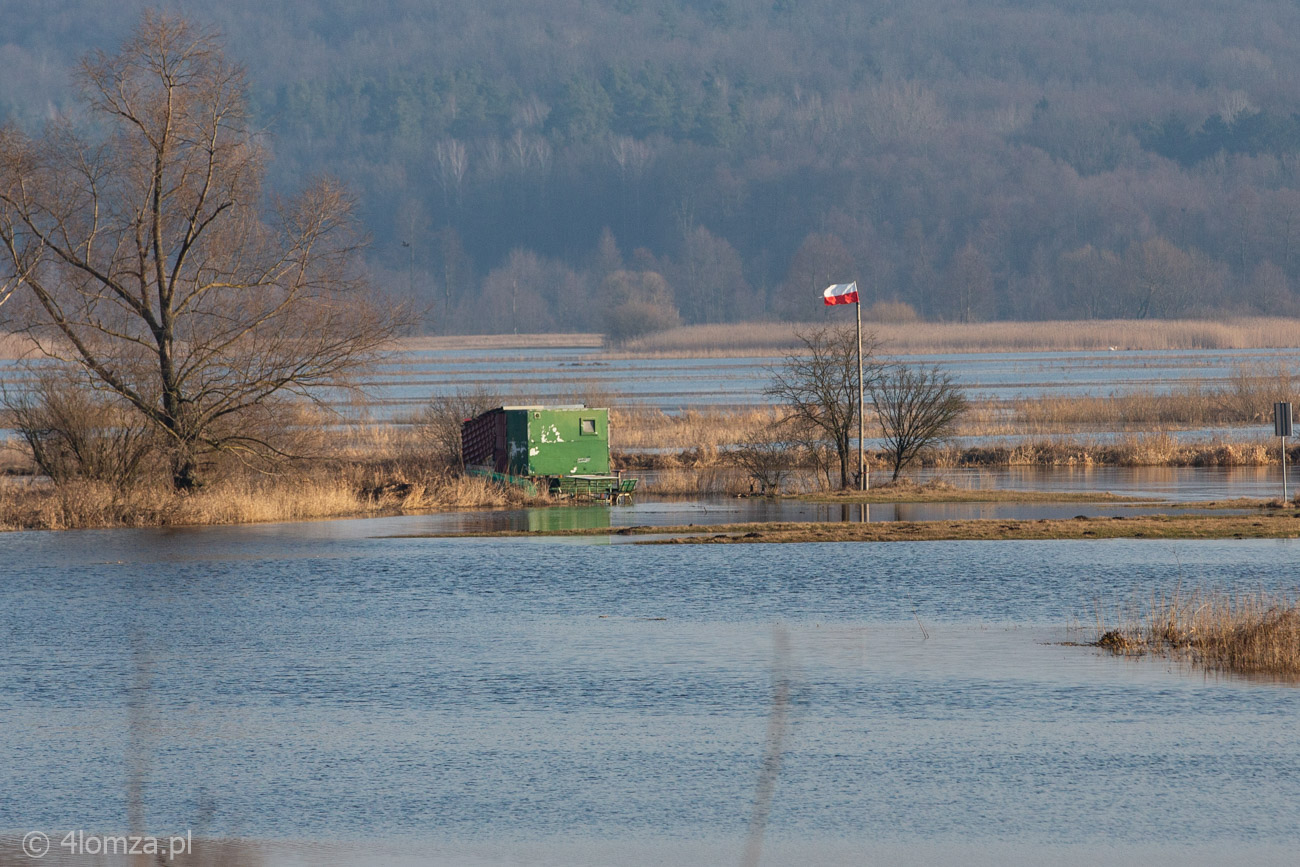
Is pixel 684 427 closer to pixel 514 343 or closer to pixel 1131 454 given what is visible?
pixel 1131 454

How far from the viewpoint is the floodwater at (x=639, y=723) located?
11.7 meters

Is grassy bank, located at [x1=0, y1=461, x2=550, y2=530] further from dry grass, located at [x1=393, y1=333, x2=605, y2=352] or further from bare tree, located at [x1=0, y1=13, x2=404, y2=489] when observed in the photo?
dry grass, located at [x1=393, y1=333, x2=605, y2=352]

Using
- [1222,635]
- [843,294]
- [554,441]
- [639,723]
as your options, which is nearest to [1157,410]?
[843,294]

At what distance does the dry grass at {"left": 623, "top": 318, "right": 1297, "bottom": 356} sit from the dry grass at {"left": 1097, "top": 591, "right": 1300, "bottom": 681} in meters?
106

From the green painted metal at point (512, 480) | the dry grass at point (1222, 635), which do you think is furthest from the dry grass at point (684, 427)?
the dry grass at point (1222, 635)

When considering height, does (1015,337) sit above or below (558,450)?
above

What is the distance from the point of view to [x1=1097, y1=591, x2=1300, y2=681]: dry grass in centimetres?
1784

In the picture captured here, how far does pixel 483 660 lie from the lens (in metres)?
18.8

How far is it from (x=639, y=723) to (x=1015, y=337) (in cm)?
12580

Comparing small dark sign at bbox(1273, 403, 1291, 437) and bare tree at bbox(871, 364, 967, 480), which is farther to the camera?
bare tree at bbox(871, 364, 967, 480)

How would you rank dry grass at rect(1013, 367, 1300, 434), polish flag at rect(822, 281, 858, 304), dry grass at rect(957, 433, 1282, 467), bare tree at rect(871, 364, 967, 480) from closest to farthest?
polish flag at rect(822, 281, 858, 304), bare tree at rect(871, 364, 967, 480), dry grass at rect(957, 433, 1282, 467), dry grass at rect(1013, 367, 1300, 434)

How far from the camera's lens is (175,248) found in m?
39.9

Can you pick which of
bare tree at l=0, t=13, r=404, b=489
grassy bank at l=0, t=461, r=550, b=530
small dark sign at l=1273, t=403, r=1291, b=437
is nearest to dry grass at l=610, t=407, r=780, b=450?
grassy bank at l=0, t=461, r=550, b=530

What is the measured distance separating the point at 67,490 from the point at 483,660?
72.8 feet
